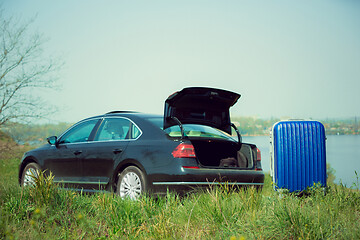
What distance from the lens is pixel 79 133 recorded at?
330 inches

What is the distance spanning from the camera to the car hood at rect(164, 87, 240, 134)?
6.75 m

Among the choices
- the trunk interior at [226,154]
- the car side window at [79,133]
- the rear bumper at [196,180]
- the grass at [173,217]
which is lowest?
the grass at [173,217]

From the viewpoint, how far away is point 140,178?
647cm

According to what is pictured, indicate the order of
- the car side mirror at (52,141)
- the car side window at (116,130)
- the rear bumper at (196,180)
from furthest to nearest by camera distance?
the car side mirror at (52,141) < the car side window at (116,130) < the rear bumper at (196,180)

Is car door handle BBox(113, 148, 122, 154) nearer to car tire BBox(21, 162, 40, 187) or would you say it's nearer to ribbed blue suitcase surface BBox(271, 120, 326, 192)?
ribbed blue suitcase surface BBox(271, 120, 326, 192)

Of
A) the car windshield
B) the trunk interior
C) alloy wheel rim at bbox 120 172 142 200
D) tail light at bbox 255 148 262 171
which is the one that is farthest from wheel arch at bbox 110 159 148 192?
tail light at bbox 255 148 262 171

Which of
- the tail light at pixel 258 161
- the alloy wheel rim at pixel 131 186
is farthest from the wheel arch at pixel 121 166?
the tail light at pixel 258 161

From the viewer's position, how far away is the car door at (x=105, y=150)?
7.08 metres

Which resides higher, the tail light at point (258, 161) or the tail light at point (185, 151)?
the tail light at point (185, 151)

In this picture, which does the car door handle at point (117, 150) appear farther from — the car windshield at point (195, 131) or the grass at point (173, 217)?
the grass at point (173, 217)

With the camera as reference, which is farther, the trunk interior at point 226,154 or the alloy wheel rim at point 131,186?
the trunk interior at point 226,154

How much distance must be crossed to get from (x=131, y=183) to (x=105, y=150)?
1.01m

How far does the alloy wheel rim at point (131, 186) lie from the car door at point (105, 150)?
0.38 meters

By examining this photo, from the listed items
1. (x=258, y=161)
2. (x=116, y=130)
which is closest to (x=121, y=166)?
(x=116, y=130)
